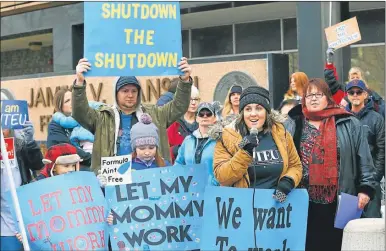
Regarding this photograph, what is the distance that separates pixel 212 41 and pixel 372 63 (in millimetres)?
4562

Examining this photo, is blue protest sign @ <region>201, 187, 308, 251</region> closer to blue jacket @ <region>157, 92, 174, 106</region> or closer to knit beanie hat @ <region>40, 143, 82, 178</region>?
knit beanie hat @ <region>40, 143, 82, 178</region>

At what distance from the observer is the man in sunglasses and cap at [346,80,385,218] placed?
822cm

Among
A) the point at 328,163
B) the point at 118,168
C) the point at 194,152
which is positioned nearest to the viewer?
the point at 118,168

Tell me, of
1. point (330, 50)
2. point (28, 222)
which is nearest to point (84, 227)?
point (28, 222)

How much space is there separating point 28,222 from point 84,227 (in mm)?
409

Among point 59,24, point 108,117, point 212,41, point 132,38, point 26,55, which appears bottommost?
point 108,117

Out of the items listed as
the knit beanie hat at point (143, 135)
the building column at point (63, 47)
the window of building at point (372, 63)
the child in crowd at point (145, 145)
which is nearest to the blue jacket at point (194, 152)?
the child in crowd at point (145, 145)

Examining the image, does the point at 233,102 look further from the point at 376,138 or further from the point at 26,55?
the point at 26,55

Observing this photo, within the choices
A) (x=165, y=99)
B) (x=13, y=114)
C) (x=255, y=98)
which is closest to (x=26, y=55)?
(x=165, y=99)

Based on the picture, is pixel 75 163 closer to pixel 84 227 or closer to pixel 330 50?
pixel 84 227

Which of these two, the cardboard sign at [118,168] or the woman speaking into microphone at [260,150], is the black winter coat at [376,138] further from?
the cardboard sign at [118,168]

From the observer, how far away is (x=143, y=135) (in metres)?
6.02

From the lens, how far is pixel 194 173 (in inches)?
240

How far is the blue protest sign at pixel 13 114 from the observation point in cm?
806
